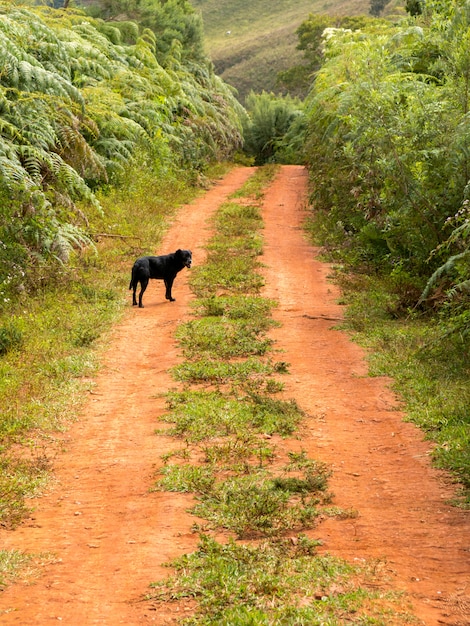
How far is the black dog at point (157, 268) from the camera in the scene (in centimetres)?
1140

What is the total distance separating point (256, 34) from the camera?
87.1 m

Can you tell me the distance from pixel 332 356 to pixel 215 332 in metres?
1.49

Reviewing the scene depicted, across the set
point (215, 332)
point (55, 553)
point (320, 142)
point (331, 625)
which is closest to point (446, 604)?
point (331, 625)

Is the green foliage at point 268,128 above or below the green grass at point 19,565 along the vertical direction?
below

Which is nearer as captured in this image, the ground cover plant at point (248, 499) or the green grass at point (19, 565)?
the ground cover plant at point (248, 499)

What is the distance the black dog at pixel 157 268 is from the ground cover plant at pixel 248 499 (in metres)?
1.62

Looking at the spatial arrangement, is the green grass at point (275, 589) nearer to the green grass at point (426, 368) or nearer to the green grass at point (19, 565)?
the green grass at point (19, 565)

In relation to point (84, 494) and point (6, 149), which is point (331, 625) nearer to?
point (84, 494)

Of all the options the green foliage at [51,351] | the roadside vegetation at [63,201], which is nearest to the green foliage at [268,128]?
the roadside vegetation at [63,201]

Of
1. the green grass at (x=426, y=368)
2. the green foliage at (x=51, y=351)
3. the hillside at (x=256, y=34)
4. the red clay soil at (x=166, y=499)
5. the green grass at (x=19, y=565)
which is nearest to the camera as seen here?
the red clay soil at (x=166, y=499)

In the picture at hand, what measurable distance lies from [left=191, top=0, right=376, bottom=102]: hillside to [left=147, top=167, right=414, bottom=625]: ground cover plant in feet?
203

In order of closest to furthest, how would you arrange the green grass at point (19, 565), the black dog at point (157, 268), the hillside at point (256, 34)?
the green grass at point (19, 565)
the black dog at point (157, 268)
the hillside at point (256, 34)

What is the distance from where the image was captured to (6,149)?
38.1 feet

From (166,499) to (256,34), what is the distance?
87080 millimetres
